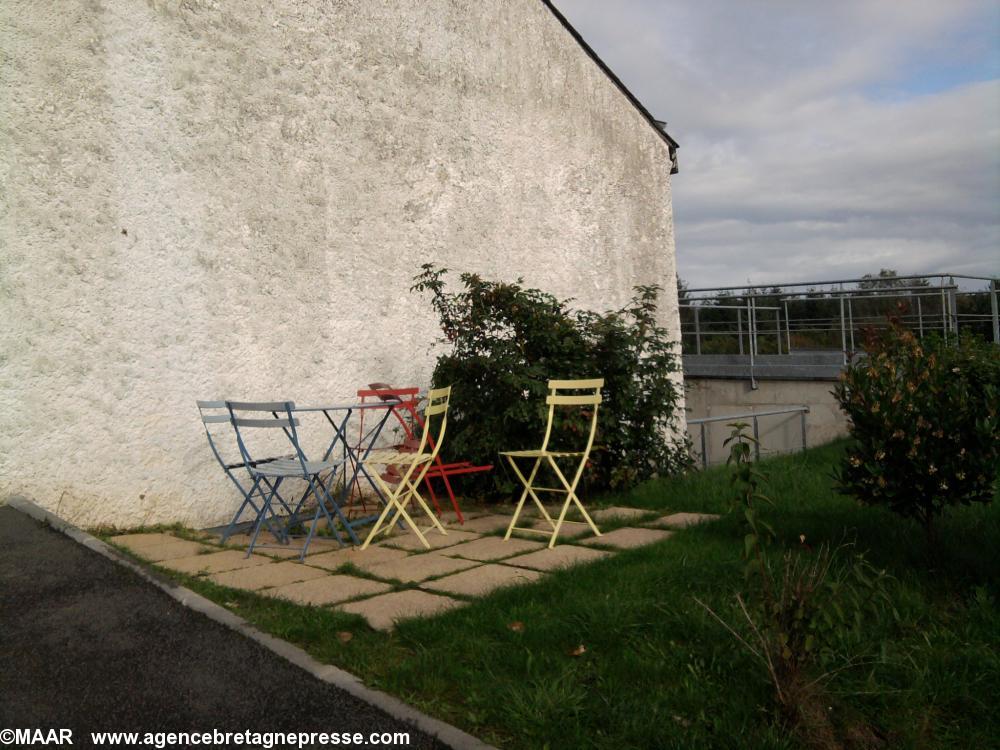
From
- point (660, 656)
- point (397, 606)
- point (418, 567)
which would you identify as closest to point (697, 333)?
point (418, 567)

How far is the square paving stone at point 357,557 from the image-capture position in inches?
189

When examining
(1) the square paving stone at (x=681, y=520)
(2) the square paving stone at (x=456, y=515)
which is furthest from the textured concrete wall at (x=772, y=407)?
(1) the square paving stone at (x=681, y=520)

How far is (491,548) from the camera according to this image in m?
5.16

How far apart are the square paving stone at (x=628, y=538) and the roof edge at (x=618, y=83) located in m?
6.20

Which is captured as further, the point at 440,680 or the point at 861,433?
the point at 861,433

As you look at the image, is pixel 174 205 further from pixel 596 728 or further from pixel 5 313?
pixel 596 728

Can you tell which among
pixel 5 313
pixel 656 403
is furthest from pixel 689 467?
pixel 5 313

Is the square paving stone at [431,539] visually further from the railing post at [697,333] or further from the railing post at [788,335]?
the railing post at [788,335]

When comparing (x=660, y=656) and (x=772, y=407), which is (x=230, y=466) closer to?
(x=660, y=656)

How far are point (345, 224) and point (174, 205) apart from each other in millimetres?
1447

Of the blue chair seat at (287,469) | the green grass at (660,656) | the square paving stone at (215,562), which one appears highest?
the blue chair seat at (287,469)

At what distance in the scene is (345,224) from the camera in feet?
23.0

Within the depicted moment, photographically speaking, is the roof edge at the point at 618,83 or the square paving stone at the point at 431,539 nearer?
the square paving stone at the point at 431,539

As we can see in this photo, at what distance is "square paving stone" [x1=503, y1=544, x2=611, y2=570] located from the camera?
4578 millimetres
